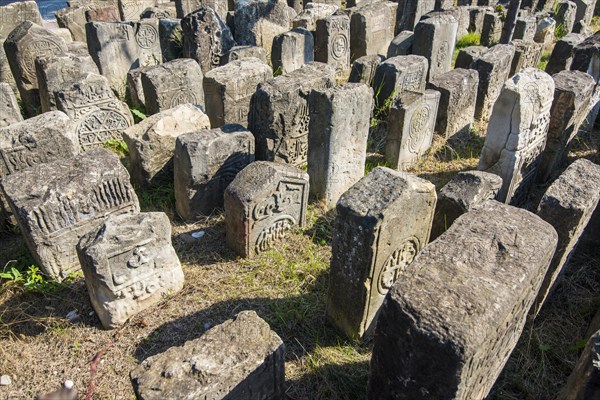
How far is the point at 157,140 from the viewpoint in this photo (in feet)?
16.1

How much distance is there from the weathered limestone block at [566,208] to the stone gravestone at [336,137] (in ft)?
6.35

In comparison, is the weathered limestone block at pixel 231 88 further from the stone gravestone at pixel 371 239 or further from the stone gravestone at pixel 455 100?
the stone gravestone at pixel 371 239

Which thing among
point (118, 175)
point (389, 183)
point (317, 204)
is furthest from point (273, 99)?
point (389, 183)

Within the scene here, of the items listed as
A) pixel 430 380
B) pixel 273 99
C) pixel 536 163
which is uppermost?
pixel 273 99

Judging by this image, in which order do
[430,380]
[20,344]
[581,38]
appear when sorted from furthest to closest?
[581,38], [20,344], [430,380]

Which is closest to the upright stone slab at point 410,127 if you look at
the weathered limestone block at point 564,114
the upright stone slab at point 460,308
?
the weathered limestone block at point 564,114

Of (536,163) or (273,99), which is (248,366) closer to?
(273,99)

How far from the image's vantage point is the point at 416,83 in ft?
21.1

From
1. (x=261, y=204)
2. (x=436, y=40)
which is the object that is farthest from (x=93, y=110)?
(x=436, y=40)

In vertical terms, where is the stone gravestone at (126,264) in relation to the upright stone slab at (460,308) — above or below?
below

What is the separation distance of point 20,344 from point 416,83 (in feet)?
17.7

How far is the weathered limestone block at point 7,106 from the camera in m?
5.43

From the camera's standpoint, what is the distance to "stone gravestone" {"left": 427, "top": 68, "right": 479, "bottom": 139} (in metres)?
5.96

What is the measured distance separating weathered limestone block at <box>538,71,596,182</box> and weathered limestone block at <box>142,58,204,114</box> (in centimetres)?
443
